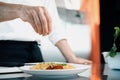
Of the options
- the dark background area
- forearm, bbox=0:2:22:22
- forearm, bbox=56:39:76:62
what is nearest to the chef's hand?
forearm, bbox=0:2:22:22

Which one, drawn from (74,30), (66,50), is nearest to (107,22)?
(74,30)

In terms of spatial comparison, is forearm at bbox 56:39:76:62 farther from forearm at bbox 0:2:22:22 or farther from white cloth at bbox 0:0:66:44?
forearm at bbox 0:2:22:22

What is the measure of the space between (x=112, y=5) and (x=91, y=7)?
0.96 feet

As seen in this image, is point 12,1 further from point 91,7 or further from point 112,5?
point 112,5

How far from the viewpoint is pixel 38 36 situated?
1.85 meters

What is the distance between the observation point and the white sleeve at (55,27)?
1.92 metres

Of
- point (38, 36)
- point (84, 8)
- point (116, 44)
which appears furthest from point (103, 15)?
point (116, 44)

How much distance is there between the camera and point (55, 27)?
1.98m

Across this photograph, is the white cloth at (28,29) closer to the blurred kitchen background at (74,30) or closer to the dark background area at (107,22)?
the blurred kitchen background at (74,30)

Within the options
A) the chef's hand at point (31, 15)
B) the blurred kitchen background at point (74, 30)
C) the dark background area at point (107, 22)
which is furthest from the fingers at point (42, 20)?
the dark background area at point (107, 22)

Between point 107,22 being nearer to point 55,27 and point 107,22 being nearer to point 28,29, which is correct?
point 55,27

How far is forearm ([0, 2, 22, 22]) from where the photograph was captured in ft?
5.63

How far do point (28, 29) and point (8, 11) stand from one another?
0.66 feet

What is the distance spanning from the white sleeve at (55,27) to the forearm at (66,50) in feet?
0.14
